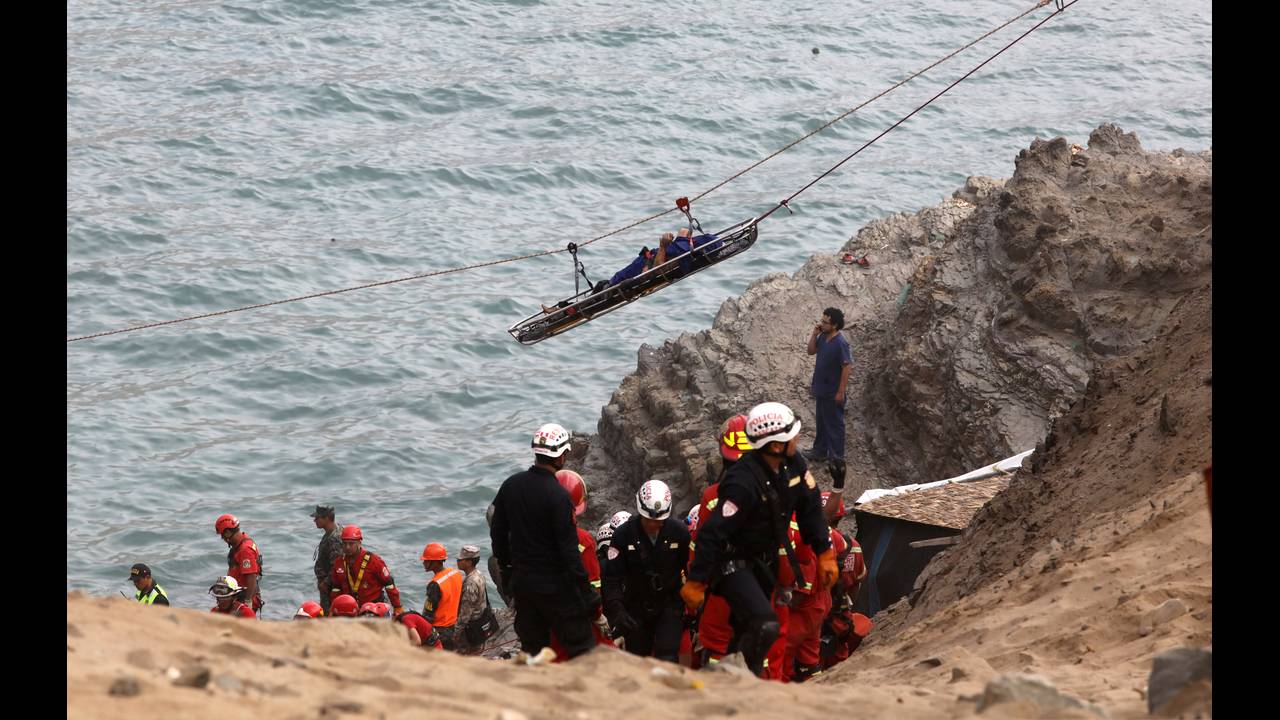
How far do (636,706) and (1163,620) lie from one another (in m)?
2.79

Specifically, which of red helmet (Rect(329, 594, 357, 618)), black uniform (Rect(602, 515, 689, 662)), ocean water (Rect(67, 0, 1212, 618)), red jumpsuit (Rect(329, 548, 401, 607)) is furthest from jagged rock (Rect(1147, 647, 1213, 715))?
ocean water (Rect(67, 0, 1212, 618))

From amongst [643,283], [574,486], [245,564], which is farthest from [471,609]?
[643,283]

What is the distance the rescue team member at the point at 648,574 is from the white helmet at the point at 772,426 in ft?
3.40

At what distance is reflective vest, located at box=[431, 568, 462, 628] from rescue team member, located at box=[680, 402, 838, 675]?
4830 millimetres

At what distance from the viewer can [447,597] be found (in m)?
12.7

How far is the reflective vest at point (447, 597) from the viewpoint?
41.4 ft

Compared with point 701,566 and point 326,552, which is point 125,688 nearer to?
point 701,566

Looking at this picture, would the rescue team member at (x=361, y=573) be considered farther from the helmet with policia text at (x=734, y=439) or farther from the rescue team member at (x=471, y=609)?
the helmet with policia text at (x=734, y=439)

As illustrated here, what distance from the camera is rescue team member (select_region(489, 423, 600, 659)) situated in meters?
8.63

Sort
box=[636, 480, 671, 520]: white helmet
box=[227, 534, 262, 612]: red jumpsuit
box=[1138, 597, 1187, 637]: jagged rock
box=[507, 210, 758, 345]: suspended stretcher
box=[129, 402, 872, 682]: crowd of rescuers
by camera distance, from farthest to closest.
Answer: box=[507, 210, 758, 345]: suspended stretcher → box=[227, 534, 262, 612]: red jumpsuit → box=[636, 480, 671, 520]: white helmet → box=[129, 402, 872, 682]: crowd of rescuers → box=[1138, 597, 1187, 637]: jagged rock

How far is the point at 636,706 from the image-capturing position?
5.52 m

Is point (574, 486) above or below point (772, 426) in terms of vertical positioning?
below

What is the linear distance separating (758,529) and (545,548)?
138 centimetres

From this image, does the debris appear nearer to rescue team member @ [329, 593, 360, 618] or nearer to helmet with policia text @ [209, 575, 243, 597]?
rescue team member @ [329, 593, 360, 618]
